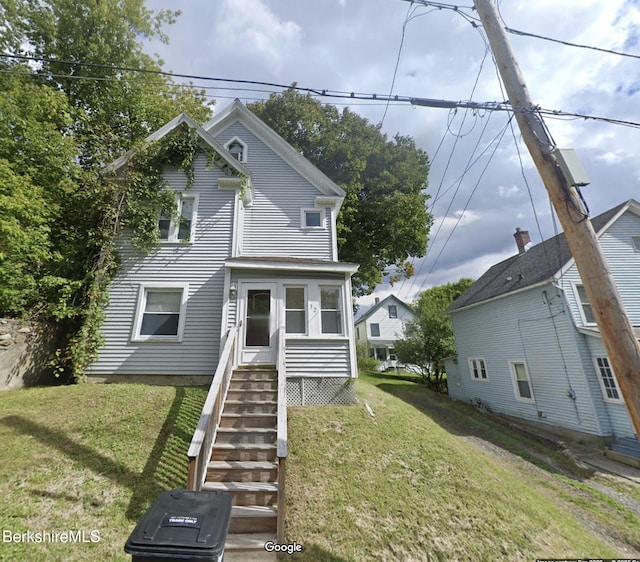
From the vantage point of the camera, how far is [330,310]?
355 inches

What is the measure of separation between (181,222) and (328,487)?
887 cm

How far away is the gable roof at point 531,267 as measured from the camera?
1185cm

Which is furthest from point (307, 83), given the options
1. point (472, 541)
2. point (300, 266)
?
point (472, 541)

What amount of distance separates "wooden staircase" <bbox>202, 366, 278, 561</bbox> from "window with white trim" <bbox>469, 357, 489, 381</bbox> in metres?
13.0

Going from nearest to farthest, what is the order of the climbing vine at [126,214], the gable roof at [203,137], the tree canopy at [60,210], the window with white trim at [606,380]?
the tree canopy at [60,210] → the climbing vine at [126,214] → the window with white trim at [606,380] → the gable roof at [203,137]

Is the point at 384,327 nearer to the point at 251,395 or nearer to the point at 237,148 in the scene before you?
the point at 237,148

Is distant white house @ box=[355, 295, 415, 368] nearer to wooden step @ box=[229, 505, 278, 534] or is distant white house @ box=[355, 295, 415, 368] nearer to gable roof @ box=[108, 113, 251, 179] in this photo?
gable roof @ box=[108, 113, 251, 179]

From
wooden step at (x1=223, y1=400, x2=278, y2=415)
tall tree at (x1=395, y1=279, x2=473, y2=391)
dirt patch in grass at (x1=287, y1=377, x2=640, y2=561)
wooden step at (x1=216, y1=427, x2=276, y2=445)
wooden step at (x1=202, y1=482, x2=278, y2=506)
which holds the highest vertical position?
tall tree at (x1=395, y1=279, x2=473, y2=391)

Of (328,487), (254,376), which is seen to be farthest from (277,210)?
(328,487)

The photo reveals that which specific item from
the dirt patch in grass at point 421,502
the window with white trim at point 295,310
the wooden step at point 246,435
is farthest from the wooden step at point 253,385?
the window with white trim at point 295,310

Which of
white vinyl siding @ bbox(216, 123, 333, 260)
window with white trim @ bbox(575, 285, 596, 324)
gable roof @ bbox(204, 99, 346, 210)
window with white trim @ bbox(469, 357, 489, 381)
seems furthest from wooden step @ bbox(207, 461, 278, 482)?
window with white trim @ bbox(469, 357, 489, 381)

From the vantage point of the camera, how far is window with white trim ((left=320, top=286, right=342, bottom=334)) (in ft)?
29.0

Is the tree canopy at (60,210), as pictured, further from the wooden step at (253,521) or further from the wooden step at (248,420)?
the wooden step at (253,521)

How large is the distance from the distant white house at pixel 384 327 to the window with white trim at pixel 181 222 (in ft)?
84.1
